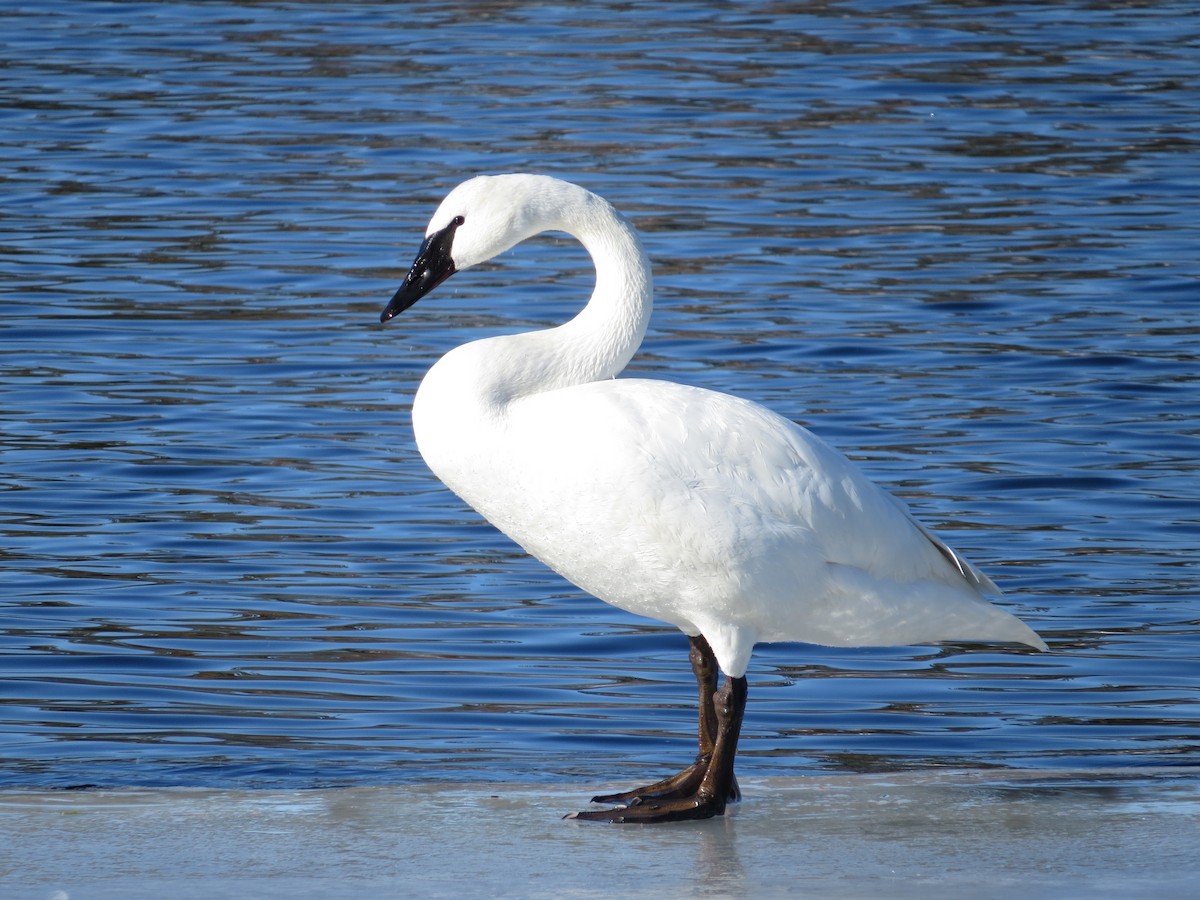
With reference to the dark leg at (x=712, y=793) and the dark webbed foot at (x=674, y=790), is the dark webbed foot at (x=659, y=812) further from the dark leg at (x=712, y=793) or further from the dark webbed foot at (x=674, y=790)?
the dark webbed foot at (x=674, y=790)

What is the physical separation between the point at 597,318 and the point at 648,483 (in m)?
0.62

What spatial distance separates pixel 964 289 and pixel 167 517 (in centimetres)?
573

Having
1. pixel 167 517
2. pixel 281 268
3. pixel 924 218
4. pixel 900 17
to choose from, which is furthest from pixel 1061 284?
pixel 900 17

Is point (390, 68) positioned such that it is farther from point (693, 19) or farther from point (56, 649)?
point (56, 649)

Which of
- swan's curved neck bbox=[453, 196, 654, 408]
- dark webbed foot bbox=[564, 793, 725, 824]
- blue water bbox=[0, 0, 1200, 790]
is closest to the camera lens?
dark webbed foot bbox=[564, 793, 725, 824]

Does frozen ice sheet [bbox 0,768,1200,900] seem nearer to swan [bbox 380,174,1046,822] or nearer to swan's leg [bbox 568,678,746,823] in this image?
swan's leg [bbox 568,678,746,823]

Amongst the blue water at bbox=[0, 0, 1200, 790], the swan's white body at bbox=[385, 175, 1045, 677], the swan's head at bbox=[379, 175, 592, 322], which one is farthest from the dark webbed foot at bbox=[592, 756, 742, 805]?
the swan's head at bbox=[379, 175, 592, 322]

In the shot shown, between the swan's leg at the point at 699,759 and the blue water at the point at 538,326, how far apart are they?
1.74 feet

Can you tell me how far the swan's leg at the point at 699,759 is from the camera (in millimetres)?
5566

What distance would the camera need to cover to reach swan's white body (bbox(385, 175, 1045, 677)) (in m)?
5.21

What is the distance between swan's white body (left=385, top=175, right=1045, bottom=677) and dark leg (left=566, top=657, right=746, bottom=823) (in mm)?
88

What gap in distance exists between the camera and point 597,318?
18.4ft

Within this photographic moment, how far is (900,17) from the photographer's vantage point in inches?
835

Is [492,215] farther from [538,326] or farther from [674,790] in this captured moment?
[538,326]
